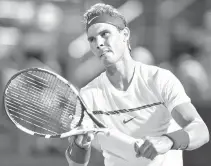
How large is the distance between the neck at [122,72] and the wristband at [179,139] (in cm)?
63

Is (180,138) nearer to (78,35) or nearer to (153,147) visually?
(153,147)

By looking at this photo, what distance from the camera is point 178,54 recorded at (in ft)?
28.8

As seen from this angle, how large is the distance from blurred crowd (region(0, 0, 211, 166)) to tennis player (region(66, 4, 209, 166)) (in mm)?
3763

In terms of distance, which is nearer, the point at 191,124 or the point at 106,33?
the point at 191,124

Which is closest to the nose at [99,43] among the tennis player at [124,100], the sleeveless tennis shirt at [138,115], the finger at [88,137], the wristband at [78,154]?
the tennis player at [124,100]

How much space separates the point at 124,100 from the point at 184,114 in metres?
0.47

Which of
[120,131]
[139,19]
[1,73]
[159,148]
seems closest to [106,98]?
[120,131]

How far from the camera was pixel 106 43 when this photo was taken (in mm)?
3633

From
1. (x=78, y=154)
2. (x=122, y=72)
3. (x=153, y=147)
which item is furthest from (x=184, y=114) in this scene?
(x=78, y=154)

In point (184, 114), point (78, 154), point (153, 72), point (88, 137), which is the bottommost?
point (78, 154)

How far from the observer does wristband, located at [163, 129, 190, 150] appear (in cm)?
319

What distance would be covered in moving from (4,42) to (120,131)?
216 inches

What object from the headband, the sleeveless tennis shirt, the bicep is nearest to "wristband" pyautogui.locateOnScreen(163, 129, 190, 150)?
the bicep

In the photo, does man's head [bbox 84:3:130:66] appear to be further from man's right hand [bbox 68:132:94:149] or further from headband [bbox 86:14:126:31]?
man's right hand [bbox 68:132:94:149]
